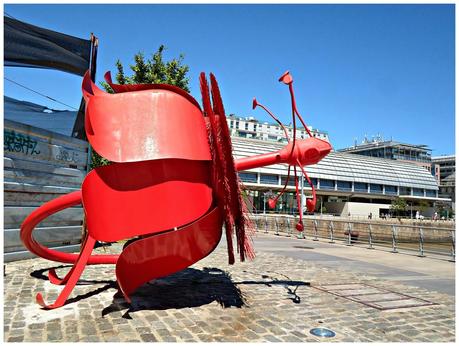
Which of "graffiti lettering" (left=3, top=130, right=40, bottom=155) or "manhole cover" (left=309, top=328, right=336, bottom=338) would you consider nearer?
"manhole cover" (left=309, top=328, right=336, bottom=338)

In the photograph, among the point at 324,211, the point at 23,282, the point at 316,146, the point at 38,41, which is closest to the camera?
the point at 316,146

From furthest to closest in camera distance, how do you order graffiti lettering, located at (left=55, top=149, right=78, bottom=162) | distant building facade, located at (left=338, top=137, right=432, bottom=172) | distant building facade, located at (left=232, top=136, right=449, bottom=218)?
distant building facade, located at (left=338, top=137, right=432, bottom=172) < distant building facade, located at (left=232, top=136, right=449, bottom=218) < graffiti lettering, located at (left=55, top=149, right=78, bottom=162)

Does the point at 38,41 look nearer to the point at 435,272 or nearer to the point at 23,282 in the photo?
the point at 23,282

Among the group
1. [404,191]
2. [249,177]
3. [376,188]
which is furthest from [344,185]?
[249,177]

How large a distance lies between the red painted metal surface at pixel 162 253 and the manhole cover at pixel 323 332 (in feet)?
6.13

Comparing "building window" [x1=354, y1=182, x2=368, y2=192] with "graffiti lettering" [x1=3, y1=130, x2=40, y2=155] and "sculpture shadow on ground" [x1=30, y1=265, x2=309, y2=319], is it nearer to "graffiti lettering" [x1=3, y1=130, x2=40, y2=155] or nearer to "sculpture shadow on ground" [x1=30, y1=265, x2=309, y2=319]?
"sculpture shadow on ground" [x1=30, y1=265, x2=309, y2=319]

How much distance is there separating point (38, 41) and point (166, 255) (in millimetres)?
9510

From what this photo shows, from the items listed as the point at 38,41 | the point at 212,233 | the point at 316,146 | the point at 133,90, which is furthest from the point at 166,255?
the point at 38,41

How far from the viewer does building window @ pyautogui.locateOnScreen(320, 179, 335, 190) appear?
7151cm

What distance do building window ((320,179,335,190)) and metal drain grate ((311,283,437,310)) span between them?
64443 mm

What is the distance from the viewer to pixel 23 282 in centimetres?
740

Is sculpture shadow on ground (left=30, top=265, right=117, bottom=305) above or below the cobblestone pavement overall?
above

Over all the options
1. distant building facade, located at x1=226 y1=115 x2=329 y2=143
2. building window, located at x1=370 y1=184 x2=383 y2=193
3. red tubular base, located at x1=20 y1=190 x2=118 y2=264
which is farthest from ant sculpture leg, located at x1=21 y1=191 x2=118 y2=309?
distant building facade, located at x1=226 y1=115 x2=329 y2=143

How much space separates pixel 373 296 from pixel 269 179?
58565 millimetres
